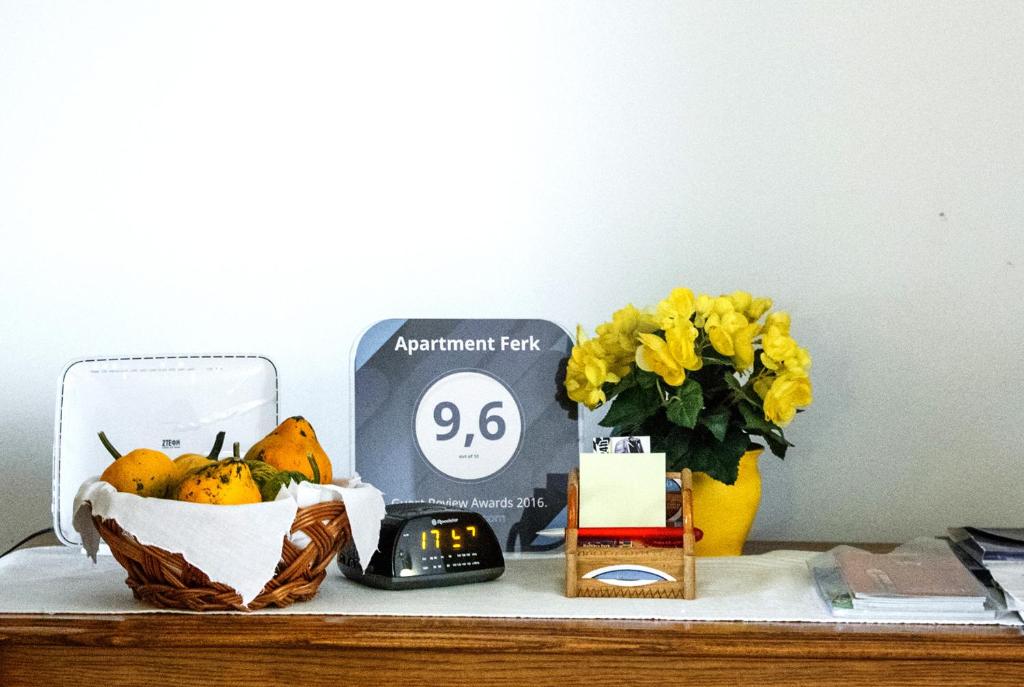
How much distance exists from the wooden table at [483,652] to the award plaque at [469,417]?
327 mm

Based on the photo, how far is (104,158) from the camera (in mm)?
1723

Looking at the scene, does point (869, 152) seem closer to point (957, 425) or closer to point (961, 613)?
point (957, 425)

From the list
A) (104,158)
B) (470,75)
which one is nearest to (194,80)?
(104,158)

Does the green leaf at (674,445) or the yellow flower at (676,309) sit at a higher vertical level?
the yellow flower at (676,309)

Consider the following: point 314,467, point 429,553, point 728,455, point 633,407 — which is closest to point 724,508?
point 728,455

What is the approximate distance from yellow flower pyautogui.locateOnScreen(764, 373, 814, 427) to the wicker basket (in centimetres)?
54

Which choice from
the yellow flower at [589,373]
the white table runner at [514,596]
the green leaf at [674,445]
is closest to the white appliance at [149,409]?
the white table runner at [514,596]

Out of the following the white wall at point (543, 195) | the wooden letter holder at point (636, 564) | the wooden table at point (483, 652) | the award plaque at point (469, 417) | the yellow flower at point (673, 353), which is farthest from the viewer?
the white wall at point (543, 195)

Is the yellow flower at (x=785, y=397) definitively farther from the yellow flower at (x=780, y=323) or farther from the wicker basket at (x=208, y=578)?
the wicker basket at (x=208, y=578)

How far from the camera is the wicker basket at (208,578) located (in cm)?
114

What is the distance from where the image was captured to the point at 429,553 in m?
1.26

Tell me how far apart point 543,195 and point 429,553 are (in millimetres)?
637

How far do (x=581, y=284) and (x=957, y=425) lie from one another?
1.94 ft

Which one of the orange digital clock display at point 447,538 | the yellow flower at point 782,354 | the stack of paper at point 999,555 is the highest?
the yellow flower at point 782,354
